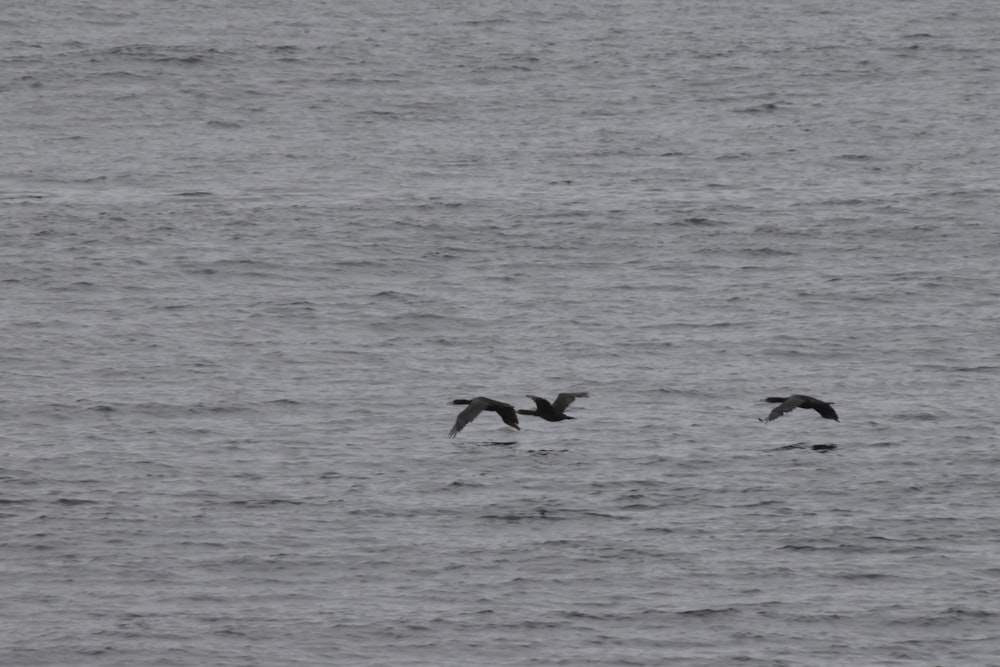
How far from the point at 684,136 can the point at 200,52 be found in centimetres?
2664

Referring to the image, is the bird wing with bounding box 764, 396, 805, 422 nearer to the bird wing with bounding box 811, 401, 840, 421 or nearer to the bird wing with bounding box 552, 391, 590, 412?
the bird wing with bounding box 811, 401, 840, 421

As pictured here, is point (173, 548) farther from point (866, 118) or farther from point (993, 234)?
point (866, 118)

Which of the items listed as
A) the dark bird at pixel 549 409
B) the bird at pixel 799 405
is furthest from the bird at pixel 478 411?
the bird at pixel 799 405

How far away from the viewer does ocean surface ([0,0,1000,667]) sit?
3900cm

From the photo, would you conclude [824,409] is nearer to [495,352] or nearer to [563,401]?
[563,401]

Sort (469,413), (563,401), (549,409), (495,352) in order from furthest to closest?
(495,352), (563,401), (549,409), (469,413)

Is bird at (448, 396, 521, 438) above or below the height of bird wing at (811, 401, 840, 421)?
below

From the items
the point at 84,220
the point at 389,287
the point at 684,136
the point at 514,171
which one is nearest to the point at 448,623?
the point at 389,287

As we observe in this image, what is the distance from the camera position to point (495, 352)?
55.7 metres

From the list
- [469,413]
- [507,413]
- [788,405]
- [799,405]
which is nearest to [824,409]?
[799,405]

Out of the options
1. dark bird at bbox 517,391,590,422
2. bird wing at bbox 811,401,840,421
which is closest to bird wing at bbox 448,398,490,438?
dark bird at bbox 517,391,590,422

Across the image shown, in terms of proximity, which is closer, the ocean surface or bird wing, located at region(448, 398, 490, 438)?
bird wing, located at region(448, 398, 490, 438)

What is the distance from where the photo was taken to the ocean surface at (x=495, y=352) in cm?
3900

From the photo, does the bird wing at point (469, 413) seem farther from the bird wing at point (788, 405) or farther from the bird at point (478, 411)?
the bird wing at point (788, 405)
